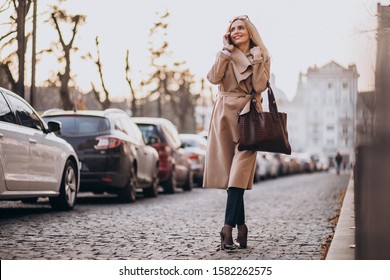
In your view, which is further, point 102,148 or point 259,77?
point 102,148

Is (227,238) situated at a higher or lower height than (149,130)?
lower

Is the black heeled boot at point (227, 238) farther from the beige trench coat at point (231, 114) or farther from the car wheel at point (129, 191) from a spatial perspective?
the car wheel at point (129, 191)

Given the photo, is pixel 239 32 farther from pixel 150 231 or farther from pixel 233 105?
pixel 150 231

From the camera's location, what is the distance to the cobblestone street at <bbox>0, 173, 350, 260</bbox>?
22.8 feet

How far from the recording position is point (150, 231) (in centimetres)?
881

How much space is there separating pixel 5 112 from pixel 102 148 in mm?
3542

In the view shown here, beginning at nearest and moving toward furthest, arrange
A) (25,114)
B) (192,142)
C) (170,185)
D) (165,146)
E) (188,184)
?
(25,114) < (165,146) < (170,185) < (188,184) < (192,142)

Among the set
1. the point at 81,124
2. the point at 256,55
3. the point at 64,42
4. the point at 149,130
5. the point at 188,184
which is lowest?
the point at 188,184

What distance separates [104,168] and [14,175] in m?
3.54

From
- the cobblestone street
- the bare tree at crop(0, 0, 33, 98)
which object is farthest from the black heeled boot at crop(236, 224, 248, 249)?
the bare tree at crop(0, 0, 33, 98)

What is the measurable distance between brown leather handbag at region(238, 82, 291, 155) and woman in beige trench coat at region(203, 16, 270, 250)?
0.24 ft

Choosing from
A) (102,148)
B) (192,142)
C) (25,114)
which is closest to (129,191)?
(102,148)

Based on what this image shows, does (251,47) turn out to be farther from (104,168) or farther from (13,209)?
(104,168)

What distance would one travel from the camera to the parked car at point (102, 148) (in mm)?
12875
